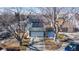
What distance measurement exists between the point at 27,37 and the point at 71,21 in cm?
51

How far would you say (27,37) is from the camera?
1547 mm

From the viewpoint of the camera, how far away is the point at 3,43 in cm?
156
